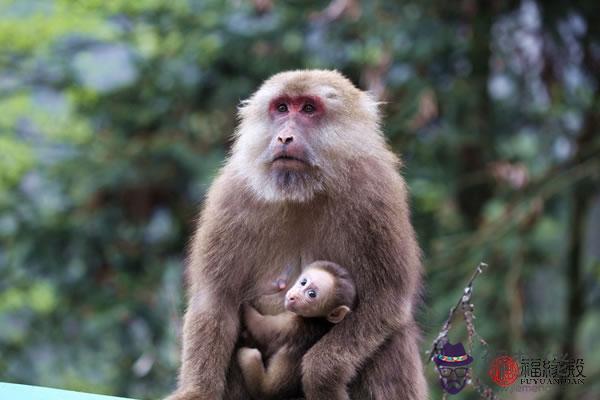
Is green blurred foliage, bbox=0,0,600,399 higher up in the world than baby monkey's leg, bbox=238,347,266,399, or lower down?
lower down

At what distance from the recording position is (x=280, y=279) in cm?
417

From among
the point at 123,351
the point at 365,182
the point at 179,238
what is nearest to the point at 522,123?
the point at 179,238

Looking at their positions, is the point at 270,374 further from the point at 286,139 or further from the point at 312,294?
the point at 286,139

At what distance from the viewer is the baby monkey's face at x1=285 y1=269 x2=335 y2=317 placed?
3840 millimetres

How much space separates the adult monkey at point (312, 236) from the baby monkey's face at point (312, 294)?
0.18m

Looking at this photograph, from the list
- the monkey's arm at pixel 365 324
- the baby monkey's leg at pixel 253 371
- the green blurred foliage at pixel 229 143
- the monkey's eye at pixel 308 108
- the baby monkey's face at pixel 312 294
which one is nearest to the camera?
the baby monkey's face at pixel 312 294

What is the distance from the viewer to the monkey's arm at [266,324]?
4.09m

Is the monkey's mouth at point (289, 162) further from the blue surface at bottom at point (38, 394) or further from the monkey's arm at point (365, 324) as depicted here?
the blue surface at bottom at point (38, 394)

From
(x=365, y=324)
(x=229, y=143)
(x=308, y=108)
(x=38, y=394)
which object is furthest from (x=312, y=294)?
(x=229, y=143)

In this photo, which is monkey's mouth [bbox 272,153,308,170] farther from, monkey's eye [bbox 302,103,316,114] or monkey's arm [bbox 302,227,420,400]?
monkey's arm [bbox 302,227,420,400]

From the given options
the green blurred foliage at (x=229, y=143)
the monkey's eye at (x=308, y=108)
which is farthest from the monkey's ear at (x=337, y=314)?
the green blurred foliage at (x=229, y=143)

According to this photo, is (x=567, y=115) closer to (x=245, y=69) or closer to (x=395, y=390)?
(x=245, y=69)

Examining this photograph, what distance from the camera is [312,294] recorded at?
151 inches

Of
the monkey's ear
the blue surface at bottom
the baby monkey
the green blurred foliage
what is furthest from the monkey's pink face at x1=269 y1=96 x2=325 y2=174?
the green blurred foliage
